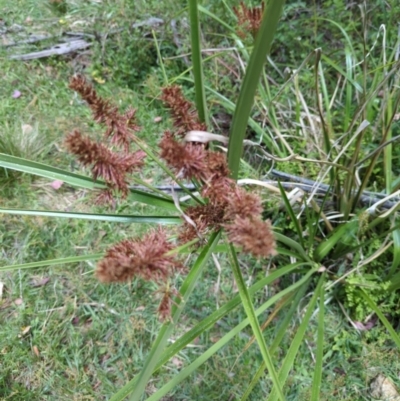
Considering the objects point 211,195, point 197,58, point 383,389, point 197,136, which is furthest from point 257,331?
point 383,389

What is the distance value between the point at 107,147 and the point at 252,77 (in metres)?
0.26

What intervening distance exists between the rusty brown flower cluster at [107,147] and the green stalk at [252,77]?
17 centimetres

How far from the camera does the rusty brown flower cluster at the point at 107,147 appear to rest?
0.54 meters

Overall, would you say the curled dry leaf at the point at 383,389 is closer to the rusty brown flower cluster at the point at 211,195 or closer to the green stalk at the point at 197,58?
the rusty brown flower cluster at the point at 211,195

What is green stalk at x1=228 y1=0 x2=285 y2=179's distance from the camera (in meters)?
0.49

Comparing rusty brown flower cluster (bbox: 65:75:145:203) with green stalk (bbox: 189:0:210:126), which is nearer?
rusty brown flower cluster (bbox: 65:75:145:203)

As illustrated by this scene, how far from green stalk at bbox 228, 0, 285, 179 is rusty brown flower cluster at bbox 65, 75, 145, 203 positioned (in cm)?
17

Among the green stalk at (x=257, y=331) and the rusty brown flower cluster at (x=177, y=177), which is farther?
the green stalk at (x=257, y=331)

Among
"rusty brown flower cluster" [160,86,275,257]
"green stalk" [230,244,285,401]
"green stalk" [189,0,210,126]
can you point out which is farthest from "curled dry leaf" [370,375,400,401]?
"green stalk" [189,0,210,126]

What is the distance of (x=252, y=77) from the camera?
22.3 inches

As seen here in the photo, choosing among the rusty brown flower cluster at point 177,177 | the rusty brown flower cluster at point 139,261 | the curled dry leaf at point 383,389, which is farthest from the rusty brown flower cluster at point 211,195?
the curled dry leaf at point 383,389

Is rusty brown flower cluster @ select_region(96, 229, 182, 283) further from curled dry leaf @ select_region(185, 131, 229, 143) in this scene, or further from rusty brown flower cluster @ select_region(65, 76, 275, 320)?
curled dry leaf @ select_region(185, 131, 229, 143)

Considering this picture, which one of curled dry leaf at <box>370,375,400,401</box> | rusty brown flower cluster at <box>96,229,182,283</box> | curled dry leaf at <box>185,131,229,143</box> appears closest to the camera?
rusty brown flower cluster at <box>96,229,182,283</box>

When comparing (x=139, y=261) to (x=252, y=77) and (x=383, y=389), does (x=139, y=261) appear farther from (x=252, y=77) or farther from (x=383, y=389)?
(x=383, y=389)
